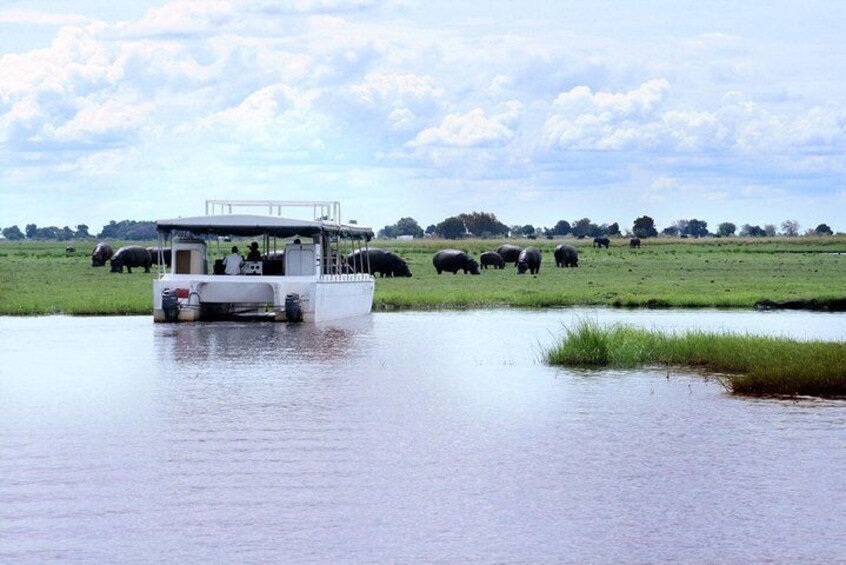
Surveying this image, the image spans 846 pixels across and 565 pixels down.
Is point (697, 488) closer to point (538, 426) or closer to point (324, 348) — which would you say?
point (538, 426)

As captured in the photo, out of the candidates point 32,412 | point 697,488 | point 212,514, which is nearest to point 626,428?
point 697,488

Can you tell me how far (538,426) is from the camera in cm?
1778

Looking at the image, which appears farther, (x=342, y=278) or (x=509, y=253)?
(x=509, y=253)

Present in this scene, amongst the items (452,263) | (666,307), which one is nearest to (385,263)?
(452,263)

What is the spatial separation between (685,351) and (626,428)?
918 cm

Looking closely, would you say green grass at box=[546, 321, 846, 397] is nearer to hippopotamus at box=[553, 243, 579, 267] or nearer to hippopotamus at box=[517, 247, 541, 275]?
hippopotamus at box=[517, 247, 541, 275]

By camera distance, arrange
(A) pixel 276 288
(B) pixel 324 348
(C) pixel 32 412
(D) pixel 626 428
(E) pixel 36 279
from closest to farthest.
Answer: (D) pixel 626 428 → (C) pixel 32 412 → (B) pixel 324 348 → (A) pixel 276 288 → (E) pixel 36 279

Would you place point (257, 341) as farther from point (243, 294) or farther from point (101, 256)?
point (101, 256)

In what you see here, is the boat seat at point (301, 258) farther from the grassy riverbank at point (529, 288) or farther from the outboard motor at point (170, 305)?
the grassy riverbank at point (529, 288)

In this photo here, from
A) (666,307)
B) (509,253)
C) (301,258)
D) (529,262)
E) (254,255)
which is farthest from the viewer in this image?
(509,253)

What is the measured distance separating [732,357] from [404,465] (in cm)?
1172

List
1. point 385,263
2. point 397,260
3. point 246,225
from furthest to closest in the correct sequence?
point 397,260, point 385,263, point 246,225

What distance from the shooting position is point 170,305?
35.8 m

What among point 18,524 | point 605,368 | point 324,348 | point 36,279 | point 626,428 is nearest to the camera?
point 18,524
